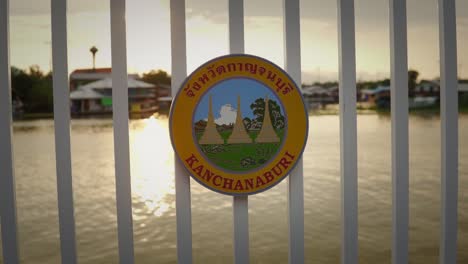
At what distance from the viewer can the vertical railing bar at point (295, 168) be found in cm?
166

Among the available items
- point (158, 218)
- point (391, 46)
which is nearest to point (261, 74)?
point (391, 46)

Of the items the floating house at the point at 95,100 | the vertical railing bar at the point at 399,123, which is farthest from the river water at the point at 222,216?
the floating house at the point at 95,100

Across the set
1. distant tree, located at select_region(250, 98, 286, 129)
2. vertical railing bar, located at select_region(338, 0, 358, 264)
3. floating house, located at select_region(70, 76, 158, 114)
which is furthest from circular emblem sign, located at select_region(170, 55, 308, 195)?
floating house, located at select_region(70, 76, 158, 114)

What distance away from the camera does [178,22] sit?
1.61 metres

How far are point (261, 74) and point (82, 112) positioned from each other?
69.1 ft

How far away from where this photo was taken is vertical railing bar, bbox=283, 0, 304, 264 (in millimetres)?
1658

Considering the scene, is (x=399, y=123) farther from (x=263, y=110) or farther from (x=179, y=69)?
(x=179, y=69)

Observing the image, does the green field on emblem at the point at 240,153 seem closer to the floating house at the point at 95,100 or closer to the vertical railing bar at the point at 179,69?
the vertical railing bar at the point at 179,69

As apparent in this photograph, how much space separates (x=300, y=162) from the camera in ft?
5.61

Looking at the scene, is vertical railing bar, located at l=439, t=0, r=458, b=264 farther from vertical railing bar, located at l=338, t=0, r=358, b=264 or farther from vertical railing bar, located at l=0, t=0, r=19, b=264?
vertical railing bar, located at l=0, t=0, r=19, b=264

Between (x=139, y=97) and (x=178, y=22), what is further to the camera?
(x=139, y=97)

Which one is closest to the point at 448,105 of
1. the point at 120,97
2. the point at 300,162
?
the point at 300,162

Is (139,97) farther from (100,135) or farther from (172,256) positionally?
(172,256)

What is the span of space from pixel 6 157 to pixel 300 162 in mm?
1144
